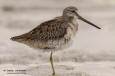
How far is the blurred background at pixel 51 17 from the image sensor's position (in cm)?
988

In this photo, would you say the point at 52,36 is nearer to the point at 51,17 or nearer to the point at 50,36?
the point at 50,36

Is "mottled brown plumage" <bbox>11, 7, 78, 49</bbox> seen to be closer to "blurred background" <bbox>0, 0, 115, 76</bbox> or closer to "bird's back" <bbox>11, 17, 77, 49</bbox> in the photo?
"bird's back" <bbox>11, 17, 77, 49</bbox>

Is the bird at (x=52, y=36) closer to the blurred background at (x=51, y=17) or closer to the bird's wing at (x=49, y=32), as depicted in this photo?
the bird's wing at (x=49, y=32)

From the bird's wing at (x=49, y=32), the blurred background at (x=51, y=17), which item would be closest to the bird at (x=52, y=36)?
the bird's wing at (x=49, y=32)

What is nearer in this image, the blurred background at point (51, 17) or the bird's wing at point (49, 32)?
the bird's wing at point (49, 32)

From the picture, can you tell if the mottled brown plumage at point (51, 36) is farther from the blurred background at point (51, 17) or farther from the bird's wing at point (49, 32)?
the blurred background at point (51, 17)

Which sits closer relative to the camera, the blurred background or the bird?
the bird

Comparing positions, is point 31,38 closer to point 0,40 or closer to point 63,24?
point 63,24

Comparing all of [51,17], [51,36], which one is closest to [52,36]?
Answer: [51,36]

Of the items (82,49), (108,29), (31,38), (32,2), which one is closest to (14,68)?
(31,38)

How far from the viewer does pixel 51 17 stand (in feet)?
48.2

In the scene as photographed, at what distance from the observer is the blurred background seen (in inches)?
389

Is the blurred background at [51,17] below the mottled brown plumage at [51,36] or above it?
below

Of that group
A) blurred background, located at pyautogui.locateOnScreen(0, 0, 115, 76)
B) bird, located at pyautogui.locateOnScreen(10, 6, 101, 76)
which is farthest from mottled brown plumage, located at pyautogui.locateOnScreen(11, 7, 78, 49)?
blurred background, located at pyautogui.locateOnScreen(0, 0, 115, 76)
